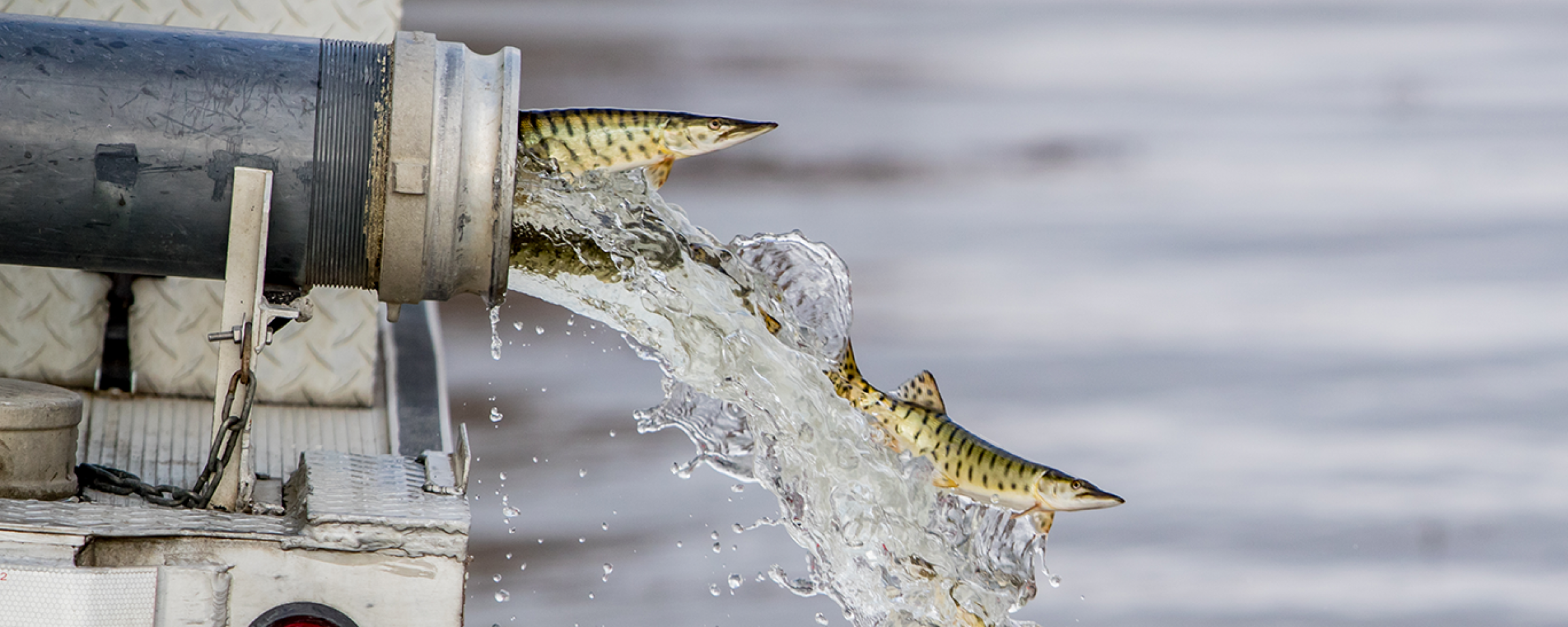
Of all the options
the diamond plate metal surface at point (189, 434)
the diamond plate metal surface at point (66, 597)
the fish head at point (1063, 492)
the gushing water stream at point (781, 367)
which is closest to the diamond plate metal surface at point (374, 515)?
the diamond plate metal surface at point (66, 597)

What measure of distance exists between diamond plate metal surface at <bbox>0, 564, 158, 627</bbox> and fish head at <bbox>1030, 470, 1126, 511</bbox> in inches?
44.8

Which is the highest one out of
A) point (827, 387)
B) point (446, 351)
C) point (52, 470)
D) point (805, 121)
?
point (805, 121)

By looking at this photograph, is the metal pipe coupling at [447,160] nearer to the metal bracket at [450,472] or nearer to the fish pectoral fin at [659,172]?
the metal bracket at [450,472]

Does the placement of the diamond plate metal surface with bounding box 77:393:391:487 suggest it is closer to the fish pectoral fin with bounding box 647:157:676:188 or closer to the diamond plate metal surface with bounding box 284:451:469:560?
the diamond plate metal surface with bounding box 284:451:469:560

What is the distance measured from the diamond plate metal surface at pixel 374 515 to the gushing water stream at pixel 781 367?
0.31m

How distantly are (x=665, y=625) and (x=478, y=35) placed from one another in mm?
1206

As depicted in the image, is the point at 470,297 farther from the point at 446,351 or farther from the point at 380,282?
the point at 380,282

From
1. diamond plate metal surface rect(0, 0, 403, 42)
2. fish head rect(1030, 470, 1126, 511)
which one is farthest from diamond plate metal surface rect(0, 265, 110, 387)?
fish head rect(1030, 470, 1126, 511)

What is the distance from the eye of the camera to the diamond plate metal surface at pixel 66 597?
1.04 m

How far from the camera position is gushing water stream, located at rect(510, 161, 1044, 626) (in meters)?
1.51

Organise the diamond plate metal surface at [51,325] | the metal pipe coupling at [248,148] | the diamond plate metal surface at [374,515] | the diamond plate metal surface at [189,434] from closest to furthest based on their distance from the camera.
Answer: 1. the diamond plate metal surface at [374,515]
2. the metal pipe coupling at [248,148]
3. the diamond plate metal surface at [189,434]
4. the diamond plate metal surface at [51,325]

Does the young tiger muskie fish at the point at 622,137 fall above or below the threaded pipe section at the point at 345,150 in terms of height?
above

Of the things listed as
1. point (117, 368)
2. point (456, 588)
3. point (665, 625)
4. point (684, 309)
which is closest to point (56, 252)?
point (456, 588)

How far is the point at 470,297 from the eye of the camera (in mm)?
2643
